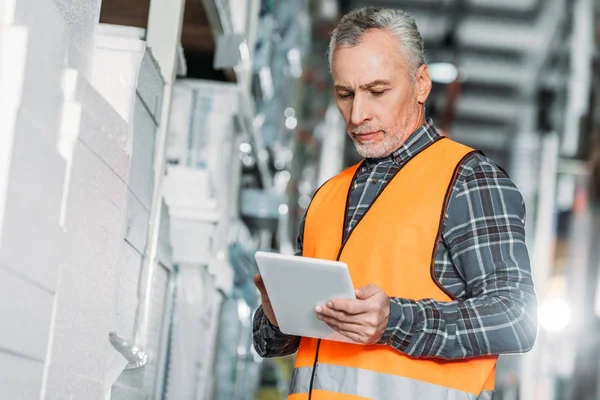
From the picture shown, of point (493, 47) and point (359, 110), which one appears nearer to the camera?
point (359, 110)

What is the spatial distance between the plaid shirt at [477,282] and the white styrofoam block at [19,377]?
704 millimetres

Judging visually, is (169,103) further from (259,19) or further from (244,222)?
(244,222)

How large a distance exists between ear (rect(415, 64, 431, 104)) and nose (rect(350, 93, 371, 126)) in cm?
17

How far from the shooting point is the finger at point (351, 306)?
1.85 metres

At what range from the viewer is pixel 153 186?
2.88 metres

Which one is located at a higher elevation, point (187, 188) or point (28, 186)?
point (187, 188)

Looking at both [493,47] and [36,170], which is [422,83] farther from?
[493,47]

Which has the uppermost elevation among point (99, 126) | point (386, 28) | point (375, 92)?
point (386, 28)

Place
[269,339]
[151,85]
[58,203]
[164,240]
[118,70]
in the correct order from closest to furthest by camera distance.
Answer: [58,203], [269,339], [118,70], [151,85], [164,240]

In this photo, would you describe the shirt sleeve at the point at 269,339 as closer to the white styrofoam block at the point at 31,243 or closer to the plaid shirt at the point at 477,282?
the plaid shirt at the point at 477,282

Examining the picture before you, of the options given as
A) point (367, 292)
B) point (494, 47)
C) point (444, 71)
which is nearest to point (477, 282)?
point (367, 292)

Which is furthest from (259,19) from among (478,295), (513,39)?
(513,39)

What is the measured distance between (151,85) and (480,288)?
1240 millimetres

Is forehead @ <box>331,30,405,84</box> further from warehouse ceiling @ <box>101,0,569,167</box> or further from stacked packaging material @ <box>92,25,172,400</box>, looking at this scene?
warehouse ceiling @ <box>101,0,569,167</box>
